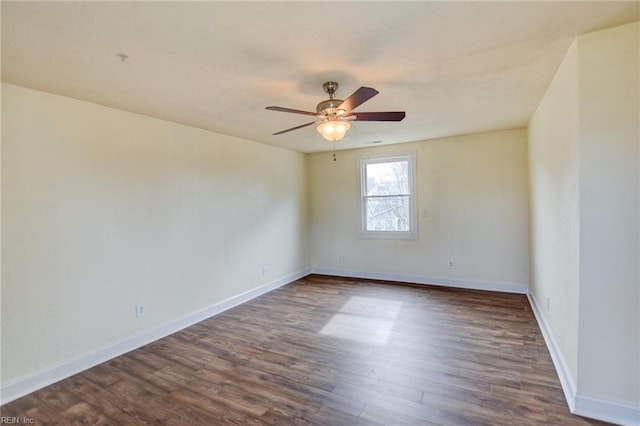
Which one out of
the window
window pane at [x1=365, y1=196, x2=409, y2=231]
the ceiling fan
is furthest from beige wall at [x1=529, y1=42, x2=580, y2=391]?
window pane at [x1=365, y1=196, x2=409, y2=231]

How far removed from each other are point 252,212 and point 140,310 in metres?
1.99

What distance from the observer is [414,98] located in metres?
2.92

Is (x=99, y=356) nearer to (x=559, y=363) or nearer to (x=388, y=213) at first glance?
(x=559, y=363)

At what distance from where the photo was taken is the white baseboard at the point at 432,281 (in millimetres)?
4504

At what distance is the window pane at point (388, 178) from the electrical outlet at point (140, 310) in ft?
12.5

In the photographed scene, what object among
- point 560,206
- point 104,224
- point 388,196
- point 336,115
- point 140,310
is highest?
point 336,115

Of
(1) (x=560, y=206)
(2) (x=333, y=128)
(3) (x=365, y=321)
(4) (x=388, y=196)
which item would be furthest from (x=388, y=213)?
(2) (x=333, y=128)

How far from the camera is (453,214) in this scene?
4875mm

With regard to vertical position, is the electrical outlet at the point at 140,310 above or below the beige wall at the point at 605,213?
below

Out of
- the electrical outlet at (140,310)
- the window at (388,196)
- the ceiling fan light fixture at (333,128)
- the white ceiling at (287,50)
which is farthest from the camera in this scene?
the window at (388,196)

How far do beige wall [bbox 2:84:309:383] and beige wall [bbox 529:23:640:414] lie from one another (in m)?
3.64

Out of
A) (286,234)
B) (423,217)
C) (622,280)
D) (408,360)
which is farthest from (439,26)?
(286,234)

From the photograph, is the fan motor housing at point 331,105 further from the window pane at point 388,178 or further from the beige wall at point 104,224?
the window pane at point 388,178

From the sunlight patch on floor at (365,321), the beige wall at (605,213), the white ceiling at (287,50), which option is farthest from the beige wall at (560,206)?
the sunlight patch on floor at (365,321)
